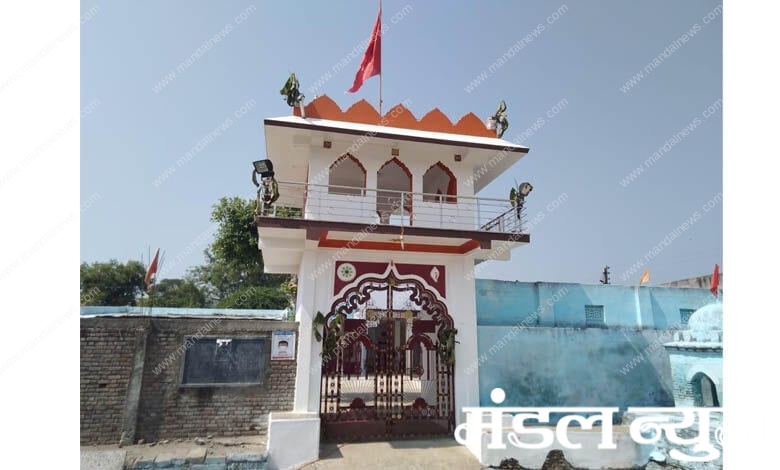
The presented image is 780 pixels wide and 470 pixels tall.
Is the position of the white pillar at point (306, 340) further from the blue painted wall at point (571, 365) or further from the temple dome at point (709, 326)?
the temple dome at point (709, 326)

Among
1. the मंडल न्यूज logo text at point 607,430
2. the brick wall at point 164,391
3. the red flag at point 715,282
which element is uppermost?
the red flag at point 715,282

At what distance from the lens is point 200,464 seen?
6.88 m

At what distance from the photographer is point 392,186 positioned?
11539mm

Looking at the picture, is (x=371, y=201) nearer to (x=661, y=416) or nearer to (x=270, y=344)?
(x=270, y=344)

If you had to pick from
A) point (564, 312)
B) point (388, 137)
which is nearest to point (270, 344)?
point (388, 137)

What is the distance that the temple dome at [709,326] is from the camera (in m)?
8.78

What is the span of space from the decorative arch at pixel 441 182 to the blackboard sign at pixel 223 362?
4757 mm

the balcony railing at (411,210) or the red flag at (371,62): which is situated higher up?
the red flag at (371,62)

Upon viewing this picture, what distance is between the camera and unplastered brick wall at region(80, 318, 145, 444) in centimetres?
752

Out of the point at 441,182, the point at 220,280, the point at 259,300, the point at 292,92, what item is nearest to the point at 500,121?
the point at 441,182

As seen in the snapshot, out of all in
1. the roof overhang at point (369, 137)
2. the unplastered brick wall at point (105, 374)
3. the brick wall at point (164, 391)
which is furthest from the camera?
the roof overhang at point (369, 137)

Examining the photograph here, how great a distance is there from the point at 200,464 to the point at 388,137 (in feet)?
22.1

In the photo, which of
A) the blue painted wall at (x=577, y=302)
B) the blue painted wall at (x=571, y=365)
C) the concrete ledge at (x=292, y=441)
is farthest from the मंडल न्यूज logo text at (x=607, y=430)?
the blue painted wall at (x=577, y=302)

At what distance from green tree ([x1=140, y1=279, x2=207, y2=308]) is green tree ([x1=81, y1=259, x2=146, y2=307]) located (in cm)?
168
